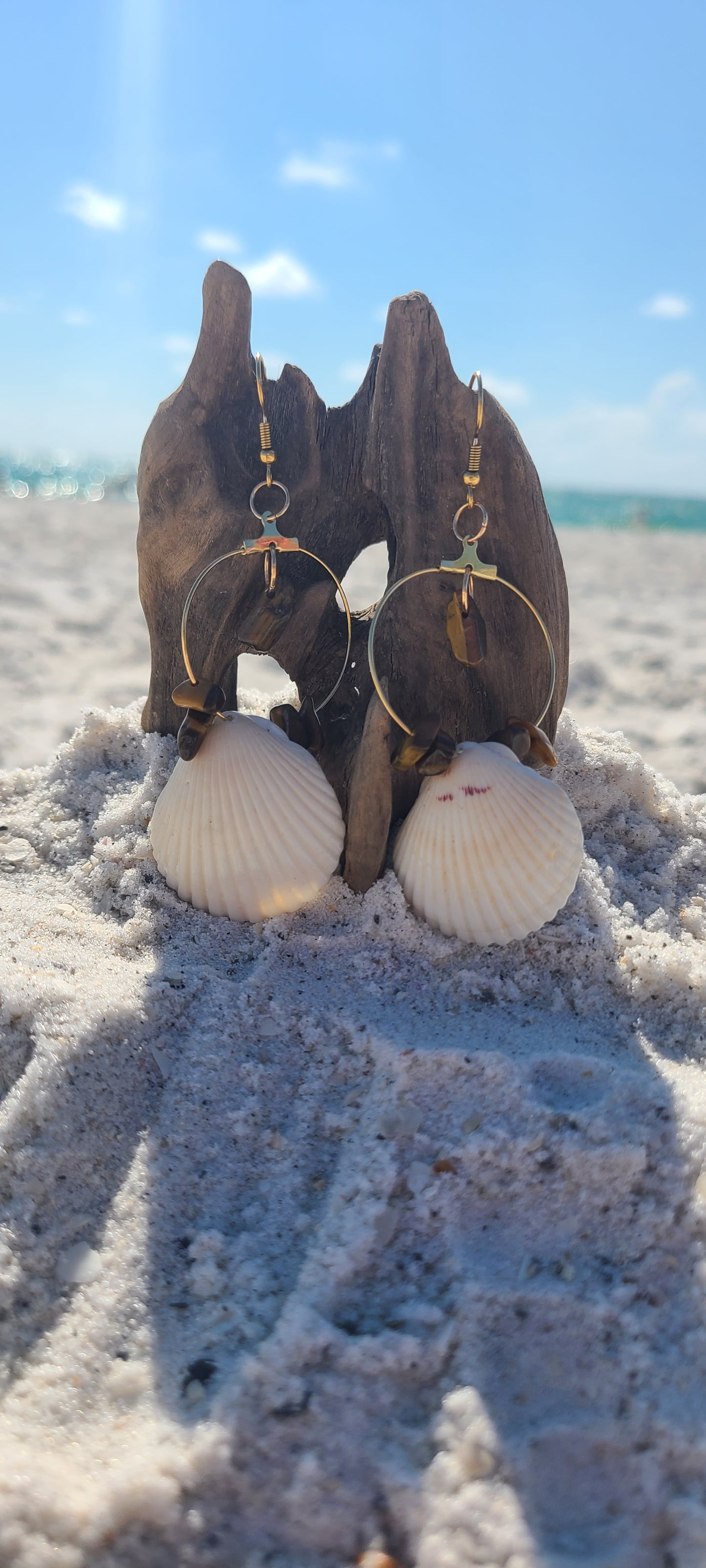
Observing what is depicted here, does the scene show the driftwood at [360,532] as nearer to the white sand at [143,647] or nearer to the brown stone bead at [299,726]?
the brown stone bead at [299,726]

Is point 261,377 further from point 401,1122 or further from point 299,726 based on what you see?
point 401,1122

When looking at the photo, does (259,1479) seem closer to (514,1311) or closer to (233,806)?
(514,1311)

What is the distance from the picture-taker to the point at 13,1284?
1.11m

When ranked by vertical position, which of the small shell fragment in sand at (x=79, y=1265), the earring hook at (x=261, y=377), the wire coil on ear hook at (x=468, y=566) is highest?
the earring hook at (x=261, y=377)

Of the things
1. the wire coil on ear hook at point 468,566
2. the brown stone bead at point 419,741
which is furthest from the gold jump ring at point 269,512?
the brown stone bead at point 419,741

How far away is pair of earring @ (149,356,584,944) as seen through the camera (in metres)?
1.62

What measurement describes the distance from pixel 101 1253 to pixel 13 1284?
0.11 metres

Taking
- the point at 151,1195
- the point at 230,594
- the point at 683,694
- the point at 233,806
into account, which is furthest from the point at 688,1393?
the point at 683,694

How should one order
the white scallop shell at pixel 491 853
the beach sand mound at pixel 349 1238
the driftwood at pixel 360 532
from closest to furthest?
the beach sand mound at pixel 349 1238, the white scallop shell at pixel 491 853, the driftwood at pixel 360 532

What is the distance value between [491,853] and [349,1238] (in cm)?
71

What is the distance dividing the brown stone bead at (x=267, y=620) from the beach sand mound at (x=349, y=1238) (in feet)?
1.75

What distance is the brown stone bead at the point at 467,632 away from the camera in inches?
67.1

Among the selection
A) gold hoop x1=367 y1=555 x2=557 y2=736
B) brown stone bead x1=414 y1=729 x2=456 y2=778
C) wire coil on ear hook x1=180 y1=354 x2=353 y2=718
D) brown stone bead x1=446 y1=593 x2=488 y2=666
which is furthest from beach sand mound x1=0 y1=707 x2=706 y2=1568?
wire coil on ear hook x1=180 y1=354 x2=353 y2=718

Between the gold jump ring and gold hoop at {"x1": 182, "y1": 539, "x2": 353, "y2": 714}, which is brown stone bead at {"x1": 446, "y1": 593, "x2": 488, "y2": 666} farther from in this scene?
the gold jump ring
